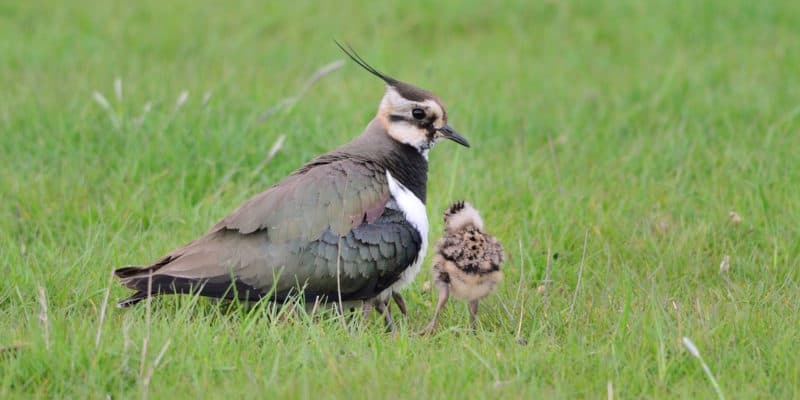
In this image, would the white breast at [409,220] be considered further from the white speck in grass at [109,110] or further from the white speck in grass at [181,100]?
the white speck in grass at [109,110]

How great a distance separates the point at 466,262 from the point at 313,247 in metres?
0.67

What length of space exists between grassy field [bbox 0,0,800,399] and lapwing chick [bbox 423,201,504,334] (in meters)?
0.14

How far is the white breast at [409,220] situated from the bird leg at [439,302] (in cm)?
19

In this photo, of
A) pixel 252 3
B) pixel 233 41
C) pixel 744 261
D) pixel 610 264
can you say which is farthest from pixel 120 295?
pixel 252 3

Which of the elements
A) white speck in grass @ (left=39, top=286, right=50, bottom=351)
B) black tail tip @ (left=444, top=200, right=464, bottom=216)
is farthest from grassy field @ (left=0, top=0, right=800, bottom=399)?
black tail tip @ (left=444, top=200, right=464, bottom=216)

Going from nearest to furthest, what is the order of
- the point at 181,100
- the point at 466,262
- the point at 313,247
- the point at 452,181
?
the point at 466,262
the point at 313,247
the point at 452,181
the point at 181,100

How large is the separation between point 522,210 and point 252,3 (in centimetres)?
484

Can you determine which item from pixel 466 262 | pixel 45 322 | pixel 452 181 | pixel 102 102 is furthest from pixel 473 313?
pixel 102 102

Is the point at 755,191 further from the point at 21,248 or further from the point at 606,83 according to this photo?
the point at 21,248

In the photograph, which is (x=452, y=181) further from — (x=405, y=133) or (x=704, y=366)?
(x=704, y=366)

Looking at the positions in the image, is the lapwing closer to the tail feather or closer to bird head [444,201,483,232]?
the tail feather

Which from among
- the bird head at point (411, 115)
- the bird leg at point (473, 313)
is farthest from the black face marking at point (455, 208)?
the bird head at point (411, 115)

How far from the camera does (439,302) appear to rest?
189 inches

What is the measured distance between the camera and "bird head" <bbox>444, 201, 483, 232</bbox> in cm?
486
